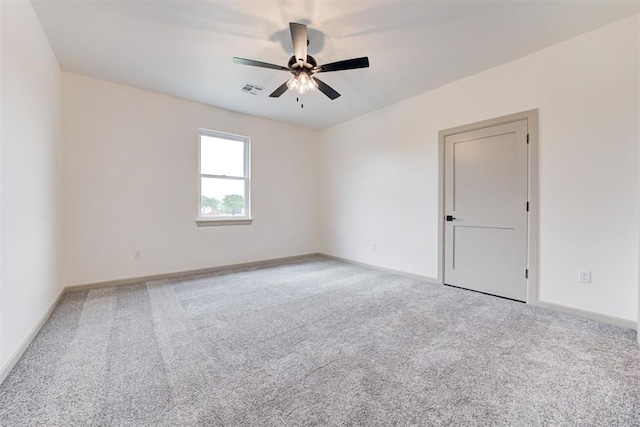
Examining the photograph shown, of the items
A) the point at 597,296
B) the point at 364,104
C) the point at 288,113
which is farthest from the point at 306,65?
the point at 597,296

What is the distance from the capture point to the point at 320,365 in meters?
1.82

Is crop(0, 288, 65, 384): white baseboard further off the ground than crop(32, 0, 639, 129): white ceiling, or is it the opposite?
crop(32, 0, 639, 129): white ceiling

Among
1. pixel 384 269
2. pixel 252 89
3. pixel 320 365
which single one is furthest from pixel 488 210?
pixel 252 89

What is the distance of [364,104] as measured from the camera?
431cm

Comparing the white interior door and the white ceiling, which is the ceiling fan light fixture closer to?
the white ceiling

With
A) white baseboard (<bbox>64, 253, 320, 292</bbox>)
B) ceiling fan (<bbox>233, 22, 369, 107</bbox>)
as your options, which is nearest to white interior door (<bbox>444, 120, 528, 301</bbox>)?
ceiling fan (<bbox>233, 22, 369, 107</bbox>)

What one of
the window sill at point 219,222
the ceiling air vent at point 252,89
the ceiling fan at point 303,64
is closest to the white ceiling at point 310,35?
the ceiling air vent at point 252,89

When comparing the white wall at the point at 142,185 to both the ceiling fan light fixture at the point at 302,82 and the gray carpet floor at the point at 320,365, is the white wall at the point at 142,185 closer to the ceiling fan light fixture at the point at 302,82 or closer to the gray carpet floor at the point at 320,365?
the gray carpet floor at the point at 320,365

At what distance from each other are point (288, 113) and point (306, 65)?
93.1 inches

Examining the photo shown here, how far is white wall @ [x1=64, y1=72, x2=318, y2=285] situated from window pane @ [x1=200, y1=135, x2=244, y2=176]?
195mm

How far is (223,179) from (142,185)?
1199mm

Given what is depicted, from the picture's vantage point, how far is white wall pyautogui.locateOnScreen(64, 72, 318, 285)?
11.2 ft

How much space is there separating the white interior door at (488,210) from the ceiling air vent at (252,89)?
2.70 m

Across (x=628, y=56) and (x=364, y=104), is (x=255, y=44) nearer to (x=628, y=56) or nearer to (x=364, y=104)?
(x=364, y=104)
